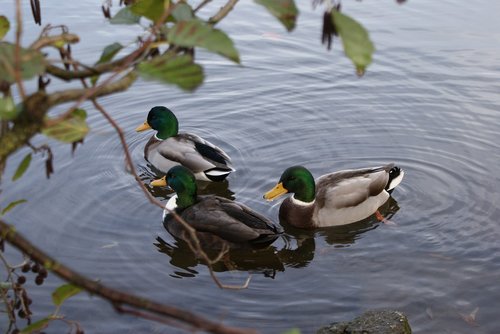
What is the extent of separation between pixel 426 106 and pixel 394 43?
174cm

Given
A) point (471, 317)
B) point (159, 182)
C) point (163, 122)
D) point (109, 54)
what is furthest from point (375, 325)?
point (163, 122)

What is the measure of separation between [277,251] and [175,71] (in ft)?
18.8

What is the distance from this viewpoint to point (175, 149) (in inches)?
320

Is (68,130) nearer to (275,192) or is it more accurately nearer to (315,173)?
(275,192)

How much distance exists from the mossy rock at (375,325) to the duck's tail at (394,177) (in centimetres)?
227

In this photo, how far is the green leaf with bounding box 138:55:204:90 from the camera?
3.25ft

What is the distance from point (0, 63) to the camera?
37.5 inches

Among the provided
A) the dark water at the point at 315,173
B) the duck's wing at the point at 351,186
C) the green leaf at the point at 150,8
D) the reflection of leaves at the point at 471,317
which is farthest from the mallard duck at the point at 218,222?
the green leaf at the point at 150,8

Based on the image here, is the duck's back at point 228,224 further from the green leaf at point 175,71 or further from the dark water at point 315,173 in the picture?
the green leaf at point 175,71

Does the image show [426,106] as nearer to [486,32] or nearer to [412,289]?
[486,32]

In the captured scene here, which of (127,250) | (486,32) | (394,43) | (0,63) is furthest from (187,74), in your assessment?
(486,32)

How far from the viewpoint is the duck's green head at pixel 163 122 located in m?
8.21

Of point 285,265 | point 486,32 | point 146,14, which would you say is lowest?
point 285,265

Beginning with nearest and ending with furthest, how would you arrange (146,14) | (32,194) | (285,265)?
(146,14) → (285,265) → (32,194)
